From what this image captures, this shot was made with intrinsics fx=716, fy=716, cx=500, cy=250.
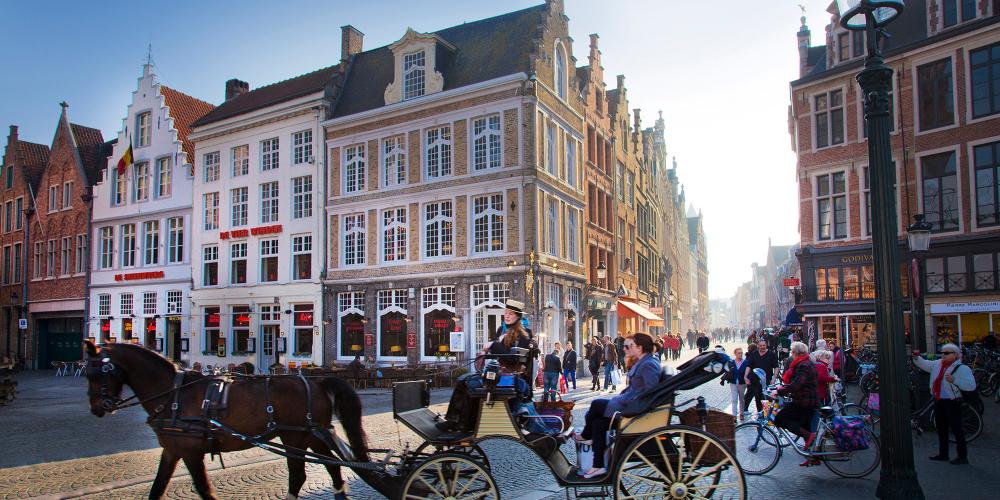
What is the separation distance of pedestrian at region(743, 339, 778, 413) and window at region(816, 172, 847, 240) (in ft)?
52.8

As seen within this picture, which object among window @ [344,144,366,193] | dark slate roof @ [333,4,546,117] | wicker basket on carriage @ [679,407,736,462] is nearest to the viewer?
wicker basket on carriage @ [679,407,736,462]

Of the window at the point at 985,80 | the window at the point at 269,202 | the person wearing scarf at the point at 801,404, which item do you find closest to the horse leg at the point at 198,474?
the person wearing scarf at the point at 801,404

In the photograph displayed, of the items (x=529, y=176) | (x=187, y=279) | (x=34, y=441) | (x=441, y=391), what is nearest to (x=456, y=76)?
(x=529, y=176)

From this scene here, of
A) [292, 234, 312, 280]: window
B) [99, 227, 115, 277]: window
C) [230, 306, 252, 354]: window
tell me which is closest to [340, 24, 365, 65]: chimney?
[292, 234, 312, 280]: window

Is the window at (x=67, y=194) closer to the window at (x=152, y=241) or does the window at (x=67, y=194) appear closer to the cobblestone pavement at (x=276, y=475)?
the window at (x=152, y=241)

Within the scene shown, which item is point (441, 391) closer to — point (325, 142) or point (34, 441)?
point (34, 441)

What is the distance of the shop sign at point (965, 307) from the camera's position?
26.4 metres

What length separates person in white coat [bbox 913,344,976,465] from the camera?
1005cm

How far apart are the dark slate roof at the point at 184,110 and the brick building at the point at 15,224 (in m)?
11.6

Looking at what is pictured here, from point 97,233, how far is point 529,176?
87.9ft

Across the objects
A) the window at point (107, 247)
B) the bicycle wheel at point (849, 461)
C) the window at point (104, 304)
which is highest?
the window at point (107, 247)

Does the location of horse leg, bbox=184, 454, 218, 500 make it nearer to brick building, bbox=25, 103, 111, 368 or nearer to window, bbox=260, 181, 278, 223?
window, bbox=260, 181, 278, 223

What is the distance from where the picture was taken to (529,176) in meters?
26.9

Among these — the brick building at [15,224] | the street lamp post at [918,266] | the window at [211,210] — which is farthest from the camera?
the brick building at [15,224]
